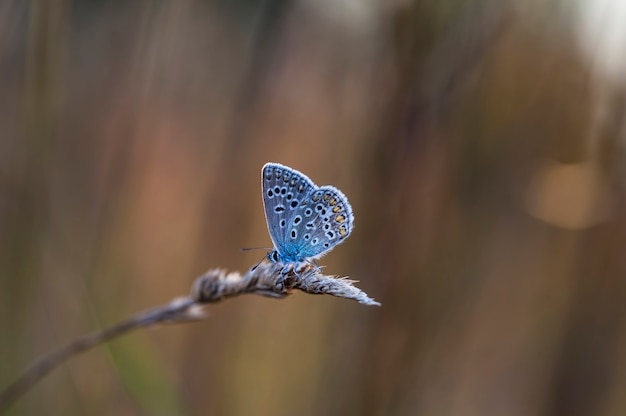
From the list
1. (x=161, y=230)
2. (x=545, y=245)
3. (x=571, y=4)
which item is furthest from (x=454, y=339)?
(x=161, y=230)

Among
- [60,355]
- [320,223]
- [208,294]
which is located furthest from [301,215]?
[60,355]

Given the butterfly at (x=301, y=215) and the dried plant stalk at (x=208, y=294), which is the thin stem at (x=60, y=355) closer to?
the dried plant stalk at (x=208, y=294)

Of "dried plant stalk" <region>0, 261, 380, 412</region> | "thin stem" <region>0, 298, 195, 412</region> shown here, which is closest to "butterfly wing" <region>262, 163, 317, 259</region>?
"dried plant stalk" <region>0, 261, 380, 412</region>

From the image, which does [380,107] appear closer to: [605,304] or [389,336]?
[389,336]

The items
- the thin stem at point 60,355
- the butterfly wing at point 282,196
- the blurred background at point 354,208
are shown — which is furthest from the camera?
the butterfly wing at point 282,196

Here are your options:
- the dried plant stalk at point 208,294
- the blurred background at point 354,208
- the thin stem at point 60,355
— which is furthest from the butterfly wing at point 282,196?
the thin stem at point 60,355

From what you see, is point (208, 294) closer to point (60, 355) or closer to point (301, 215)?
point (60, 355)

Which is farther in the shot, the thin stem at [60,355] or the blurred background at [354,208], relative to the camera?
the blurred background at [354,208]
